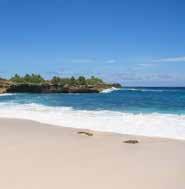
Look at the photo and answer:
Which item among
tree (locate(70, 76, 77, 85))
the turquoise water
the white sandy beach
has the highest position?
tree (locate(70, 76, 77, 85))

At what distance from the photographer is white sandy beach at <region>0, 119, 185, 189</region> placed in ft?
19.5

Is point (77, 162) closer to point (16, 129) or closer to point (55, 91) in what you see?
point (16, 129)

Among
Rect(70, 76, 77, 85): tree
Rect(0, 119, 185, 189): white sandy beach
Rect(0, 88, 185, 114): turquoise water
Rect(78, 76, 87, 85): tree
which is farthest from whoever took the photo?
Rect(78, 76, 87, 85): tree

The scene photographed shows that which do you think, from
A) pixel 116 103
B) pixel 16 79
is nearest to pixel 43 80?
pixel 16 79

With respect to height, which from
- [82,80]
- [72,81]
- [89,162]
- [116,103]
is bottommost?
[116,103]

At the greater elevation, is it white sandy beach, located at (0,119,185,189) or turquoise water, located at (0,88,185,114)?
white sandy beach, located at (0,119,185,189)

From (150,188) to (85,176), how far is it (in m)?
1.26

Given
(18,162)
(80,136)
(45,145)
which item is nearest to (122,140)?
(80,136)

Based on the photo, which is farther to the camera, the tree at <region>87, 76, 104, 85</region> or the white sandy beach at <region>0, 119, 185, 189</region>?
the tree at <region>87, 76, 104, 85</region>

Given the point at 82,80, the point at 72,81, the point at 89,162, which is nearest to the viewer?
the point at 89,162

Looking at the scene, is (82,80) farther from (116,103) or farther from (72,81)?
(116,103)

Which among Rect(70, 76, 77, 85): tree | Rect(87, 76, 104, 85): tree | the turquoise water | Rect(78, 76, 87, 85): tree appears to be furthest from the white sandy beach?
Rect(87, 76, 104, 85): tree

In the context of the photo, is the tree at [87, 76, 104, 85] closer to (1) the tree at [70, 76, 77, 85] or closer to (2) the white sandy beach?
(1) the tree at [70, 76, 77, 85]

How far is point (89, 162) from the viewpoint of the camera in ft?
24.1
